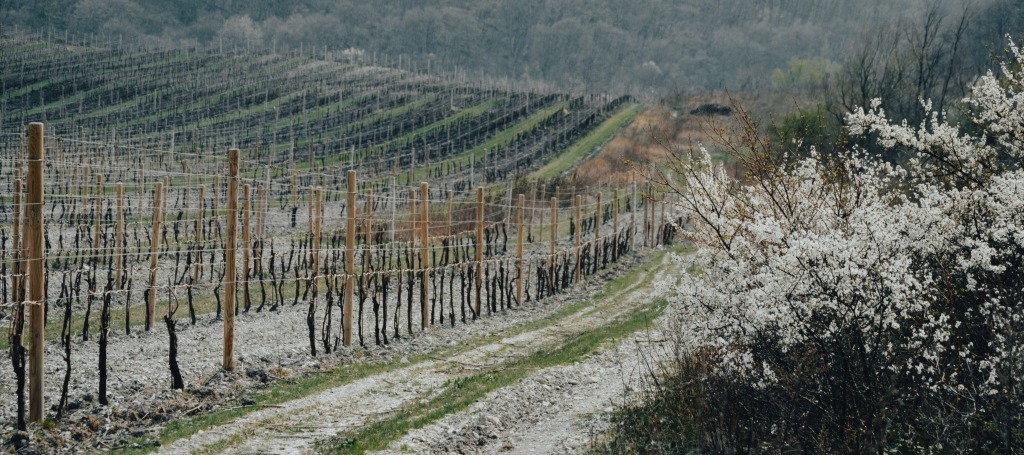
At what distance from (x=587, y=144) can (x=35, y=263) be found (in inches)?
2316

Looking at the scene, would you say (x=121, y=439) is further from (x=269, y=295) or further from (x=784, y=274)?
(x=269, y=295)

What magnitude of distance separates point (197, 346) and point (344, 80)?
84.6 m

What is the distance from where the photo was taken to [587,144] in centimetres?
6600

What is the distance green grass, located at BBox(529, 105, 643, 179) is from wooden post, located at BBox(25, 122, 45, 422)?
132 feet

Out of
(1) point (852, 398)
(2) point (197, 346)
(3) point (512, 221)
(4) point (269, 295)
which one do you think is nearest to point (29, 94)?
(3) point (512, 221)

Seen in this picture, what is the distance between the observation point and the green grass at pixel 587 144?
5627 cm

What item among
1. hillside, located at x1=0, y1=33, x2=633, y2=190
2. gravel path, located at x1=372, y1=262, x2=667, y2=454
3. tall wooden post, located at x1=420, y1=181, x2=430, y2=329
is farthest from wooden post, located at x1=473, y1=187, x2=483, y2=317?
hillside, located at x1=0, y1=33, x2=633, y2=190

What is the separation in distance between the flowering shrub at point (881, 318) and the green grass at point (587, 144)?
3983cm

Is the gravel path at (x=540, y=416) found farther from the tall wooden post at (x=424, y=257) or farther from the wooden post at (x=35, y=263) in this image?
the tall wooden post at (x=424, y=257)

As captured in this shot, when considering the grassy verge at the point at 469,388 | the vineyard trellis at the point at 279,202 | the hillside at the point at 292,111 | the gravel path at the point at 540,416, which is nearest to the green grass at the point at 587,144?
the hillside at the point at 292,111

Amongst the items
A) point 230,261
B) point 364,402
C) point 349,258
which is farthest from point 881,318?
point 349,258

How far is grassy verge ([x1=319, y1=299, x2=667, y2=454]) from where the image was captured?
8648 mm

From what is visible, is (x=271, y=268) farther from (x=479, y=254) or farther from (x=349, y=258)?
(x=349, y=258)

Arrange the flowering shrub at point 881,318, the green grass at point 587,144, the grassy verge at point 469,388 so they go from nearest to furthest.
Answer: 1. the flowering shrub at point 881,318
2. the grassy verge at point 469,388
3. the green grass at point 587,144
